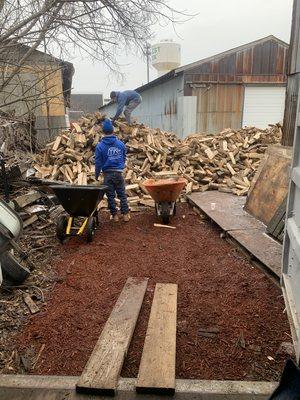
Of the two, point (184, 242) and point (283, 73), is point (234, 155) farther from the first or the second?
point (283, 73)

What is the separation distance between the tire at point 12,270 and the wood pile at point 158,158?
14.9 ft

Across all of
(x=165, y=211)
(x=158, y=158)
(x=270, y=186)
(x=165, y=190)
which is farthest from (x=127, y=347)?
(x=158, y=158)

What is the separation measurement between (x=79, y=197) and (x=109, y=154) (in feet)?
4.78

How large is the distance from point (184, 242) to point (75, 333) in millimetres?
3088

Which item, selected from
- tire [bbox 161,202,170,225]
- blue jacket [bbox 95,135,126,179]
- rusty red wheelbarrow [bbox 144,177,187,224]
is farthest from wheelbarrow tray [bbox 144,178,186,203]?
blue jacket [bbox 95,135,126,179]

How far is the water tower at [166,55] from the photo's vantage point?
88.8ft

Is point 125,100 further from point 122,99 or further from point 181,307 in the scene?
point 181,307

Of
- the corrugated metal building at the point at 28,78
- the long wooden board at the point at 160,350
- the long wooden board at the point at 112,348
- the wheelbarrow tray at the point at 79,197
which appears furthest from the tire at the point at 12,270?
the corrugated metal building at the point at 28,78

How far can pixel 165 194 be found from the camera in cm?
659

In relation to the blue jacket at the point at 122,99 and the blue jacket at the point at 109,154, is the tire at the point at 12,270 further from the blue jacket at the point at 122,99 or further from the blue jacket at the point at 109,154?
the blue jacket at the point at 122,99

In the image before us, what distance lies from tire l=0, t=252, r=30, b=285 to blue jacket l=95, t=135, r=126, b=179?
119 inches

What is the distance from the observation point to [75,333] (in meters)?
3.33

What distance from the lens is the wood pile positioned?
9547 millimetres

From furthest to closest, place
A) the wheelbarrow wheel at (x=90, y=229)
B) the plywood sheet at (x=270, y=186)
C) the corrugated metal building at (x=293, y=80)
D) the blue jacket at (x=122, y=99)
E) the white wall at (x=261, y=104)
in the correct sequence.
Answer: the white wall at (x=261, y=104)
the blue jacket at (x=122, y=99)
the wheelbarrow wheel at (x=90, y=229)
the plywood sheet at (x=270, y=186)
the corrugated metal building at (x=293, y=80)
